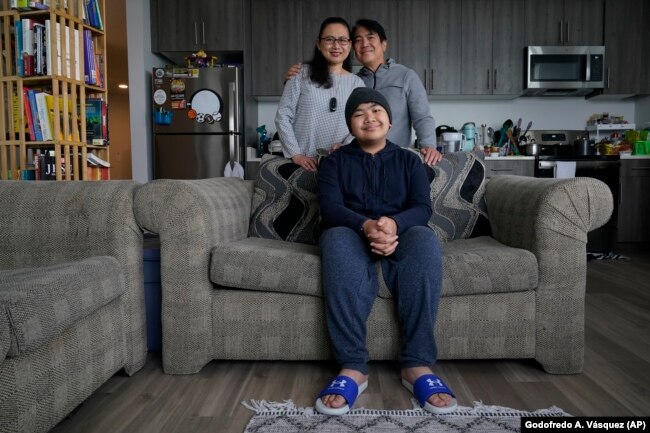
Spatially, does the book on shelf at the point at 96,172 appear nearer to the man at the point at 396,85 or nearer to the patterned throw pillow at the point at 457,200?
the man at the point at 396,85

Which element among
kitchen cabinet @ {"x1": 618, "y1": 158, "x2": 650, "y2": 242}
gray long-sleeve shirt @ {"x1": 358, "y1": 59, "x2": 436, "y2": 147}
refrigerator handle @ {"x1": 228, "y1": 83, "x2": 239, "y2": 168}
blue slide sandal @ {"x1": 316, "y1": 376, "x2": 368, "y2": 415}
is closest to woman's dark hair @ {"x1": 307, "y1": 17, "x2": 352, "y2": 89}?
gray long-sleeve shirt @ {"x1": 358, "y1": 59, "x2": 436, "y2": 147}

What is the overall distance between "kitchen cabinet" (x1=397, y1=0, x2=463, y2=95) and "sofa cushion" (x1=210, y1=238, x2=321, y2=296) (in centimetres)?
315

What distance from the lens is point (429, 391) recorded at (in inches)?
51.9

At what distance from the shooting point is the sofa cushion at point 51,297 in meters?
0.97

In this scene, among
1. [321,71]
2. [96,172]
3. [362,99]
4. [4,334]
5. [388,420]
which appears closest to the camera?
[4,334]

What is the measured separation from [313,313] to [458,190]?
84 centimetres

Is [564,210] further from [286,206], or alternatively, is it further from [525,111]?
[525,111]

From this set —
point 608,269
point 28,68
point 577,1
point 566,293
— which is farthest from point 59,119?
point 577,1

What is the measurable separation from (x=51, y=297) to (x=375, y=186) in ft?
3.24

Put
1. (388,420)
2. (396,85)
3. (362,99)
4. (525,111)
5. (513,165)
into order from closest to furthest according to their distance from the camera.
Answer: (388,420) → (362,99) → (396,85) → (513,165) → (525,111)

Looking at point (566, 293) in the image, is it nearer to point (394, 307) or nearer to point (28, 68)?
point (394, 307)

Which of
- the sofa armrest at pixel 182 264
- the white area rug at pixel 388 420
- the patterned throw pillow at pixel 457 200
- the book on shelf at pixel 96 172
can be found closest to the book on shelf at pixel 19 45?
the book on shelf at pixel 96 172

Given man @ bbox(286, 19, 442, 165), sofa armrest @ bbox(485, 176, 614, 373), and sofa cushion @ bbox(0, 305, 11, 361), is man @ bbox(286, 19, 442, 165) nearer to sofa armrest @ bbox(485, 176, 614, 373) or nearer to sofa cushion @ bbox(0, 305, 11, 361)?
sofa armrest @ bbox(485, 176, 614, 373)

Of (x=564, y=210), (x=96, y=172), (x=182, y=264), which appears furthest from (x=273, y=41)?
(x=564, y=210)
